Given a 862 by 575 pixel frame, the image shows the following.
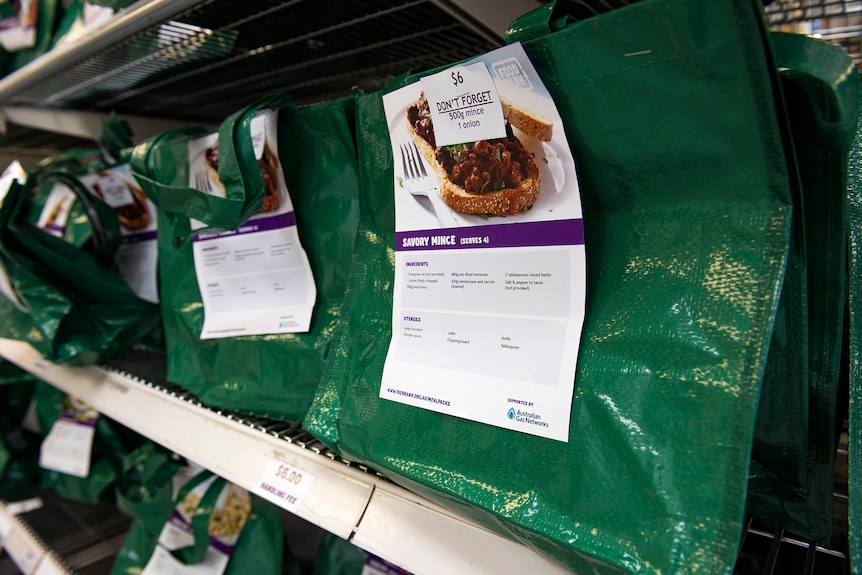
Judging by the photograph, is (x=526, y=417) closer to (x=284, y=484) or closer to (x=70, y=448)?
(x=284, y=484)

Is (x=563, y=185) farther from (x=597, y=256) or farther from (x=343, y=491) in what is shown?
(x=343, y=491)

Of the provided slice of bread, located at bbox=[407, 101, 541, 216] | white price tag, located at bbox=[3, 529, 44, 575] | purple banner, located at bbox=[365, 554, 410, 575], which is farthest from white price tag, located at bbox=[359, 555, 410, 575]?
white price tag, located at bbox=[3, 529, 44, 575]

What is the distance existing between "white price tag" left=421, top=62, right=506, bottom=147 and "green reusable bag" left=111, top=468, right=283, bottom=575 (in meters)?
0.83

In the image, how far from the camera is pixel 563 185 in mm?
419

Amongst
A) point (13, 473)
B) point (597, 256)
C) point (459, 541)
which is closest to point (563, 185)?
point (597, 256)

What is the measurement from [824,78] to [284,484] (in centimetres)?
66

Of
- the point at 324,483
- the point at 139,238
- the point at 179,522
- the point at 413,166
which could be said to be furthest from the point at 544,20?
the point at 179,522

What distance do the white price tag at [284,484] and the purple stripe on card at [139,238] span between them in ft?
1.91

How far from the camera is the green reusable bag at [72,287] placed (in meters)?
0.97

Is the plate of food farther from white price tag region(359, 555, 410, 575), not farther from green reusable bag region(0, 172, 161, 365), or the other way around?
green reusable bag region(0, 172, 161, 365)

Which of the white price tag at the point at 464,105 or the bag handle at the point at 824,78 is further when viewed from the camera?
the white price tag at the point at 464,105

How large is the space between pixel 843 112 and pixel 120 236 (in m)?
1.18

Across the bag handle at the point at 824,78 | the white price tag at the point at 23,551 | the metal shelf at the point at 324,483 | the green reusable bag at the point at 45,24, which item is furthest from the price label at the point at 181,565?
the green reusable bag at the point at 45,24

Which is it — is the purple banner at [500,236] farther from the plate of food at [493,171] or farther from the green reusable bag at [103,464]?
the green reusable bag at [103,464]
